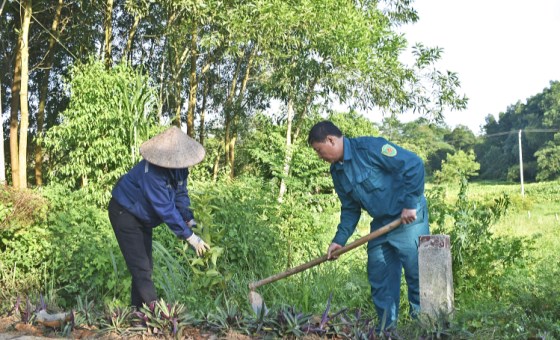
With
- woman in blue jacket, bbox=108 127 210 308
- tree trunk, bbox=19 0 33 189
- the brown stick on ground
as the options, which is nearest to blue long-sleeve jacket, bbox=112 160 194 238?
woman in blue jacket, bbox=108 127 210 308

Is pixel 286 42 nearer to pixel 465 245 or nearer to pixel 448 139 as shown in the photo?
pixel 465 245

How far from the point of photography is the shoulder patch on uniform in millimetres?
3593

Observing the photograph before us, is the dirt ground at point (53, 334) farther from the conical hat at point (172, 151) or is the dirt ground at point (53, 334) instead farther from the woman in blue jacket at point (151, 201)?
the conical hat at point (172, 151)

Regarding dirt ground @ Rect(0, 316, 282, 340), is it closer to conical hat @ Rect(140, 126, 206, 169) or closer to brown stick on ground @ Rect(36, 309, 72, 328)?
brown stick on ground @ Rect(36, 309, 72, 328)

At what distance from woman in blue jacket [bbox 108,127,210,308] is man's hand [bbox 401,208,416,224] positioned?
4.01ft

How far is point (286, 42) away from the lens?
41.1 feet

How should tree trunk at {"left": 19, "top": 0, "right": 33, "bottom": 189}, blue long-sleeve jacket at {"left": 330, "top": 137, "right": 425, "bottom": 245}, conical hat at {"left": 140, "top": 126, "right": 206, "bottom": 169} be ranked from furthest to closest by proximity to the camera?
1. tree trunk at {"left": 19, "top": 0, "right": 33, "bottom": 189}
2. blue long-sleeve jacket at {"left": 330, "top": 137, "right": 425, "bottom": 245}
3. conical hat at {"left": 140, "top": 126, "right": 206, "bottom": 169}

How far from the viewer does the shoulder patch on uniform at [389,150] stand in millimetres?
3593

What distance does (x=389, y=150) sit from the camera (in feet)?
11.9

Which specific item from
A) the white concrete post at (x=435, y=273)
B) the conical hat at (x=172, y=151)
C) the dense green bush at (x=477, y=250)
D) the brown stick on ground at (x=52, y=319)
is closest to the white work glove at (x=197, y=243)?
the conical hat at (x=172, y=151)

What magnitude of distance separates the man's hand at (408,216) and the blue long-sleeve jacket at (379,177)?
0.17 feet

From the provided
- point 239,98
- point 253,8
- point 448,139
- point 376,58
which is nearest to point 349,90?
point 376,58

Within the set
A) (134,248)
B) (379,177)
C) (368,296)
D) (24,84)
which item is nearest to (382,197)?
(379,177)

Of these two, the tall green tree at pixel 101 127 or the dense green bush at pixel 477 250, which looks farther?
the tall green tree at pixel 101 127
